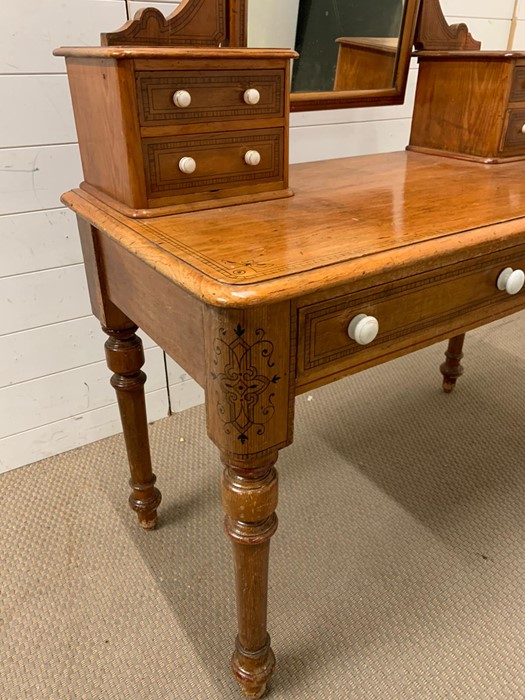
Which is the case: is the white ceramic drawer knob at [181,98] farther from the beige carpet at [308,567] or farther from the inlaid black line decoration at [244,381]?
the beige carpet at [308,567]

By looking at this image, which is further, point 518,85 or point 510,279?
point 518,85

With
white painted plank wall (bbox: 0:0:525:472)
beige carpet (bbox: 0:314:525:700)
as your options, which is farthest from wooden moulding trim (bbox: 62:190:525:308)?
beige carpet (bbox: 0:314:525:700)

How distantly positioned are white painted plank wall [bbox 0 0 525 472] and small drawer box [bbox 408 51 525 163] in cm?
31

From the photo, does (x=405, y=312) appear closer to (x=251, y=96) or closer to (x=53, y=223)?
(x=251, y=96)

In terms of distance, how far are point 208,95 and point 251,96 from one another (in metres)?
0.07

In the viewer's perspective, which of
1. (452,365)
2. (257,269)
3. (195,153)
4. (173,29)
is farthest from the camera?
(452,365)

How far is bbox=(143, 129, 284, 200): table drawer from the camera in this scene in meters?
0.87

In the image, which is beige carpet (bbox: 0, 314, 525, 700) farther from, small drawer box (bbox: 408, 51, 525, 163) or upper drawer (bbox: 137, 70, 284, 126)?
upper drawer (bbox: 137, 70, 284, 126)

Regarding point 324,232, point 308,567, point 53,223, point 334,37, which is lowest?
point 308,567

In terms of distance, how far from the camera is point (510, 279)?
877 millimetres

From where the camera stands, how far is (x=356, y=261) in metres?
0.69

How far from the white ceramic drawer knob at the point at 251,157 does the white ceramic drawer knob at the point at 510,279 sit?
1.41ft

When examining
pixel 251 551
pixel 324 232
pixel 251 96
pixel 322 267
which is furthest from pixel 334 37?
pixel 251 551

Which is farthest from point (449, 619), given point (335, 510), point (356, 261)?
point (356, 261)
